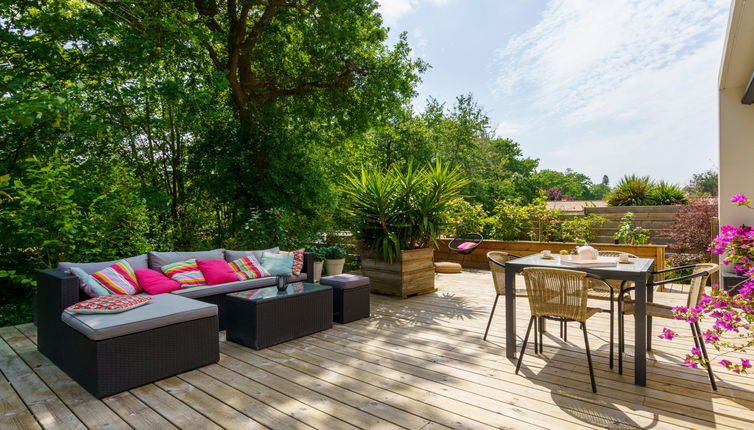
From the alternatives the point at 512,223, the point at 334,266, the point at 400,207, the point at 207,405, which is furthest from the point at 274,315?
the point at 512,223

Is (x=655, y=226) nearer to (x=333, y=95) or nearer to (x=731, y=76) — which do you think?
(x=731, y=76)

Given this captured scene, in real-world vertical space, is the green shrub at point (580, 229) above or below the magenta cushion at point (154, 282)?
above

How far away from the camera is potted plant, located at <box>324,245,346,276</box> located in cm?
686

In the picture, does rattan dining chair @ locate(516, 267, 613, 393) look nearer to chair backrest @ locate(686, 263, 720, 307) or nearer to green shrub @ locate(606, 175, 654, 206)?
chair backrest @ locate(686, 263, 720, 307)

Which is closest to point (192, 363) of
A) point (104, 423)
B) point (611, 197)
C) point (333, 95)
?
point (104, 423)

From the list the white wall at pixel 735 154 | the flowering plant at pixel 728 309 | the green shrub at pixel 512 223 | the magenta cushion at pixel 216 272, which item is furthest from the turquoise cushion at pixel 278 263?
the white wall at pixel 735 154

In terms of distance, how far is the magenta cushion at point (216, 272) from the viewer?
13.1 ft

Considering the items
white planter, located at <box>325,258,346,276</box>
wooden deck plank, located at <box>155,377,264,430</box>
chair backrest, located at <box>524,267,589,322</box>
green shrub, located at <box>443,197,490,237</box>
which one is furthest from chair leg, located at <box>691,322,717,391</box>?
green shrub, located at <box>443,197,490,237</box>

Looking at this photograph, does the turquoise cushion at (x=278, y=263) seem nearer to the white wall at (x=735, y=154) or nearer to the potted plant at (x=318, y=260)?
the potted plant at (x=318, y=260)

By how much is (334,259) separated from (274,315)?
3.59 meters

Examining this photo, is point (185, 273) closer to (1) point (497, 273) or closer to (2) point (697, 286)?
(1) point (497, 273)

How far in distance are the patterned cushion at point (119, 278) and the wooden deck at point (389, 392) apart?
0.68 m

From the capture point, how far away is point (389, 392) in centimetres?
247

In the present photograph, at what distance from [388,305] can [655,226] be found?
19.5 ft
